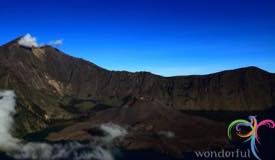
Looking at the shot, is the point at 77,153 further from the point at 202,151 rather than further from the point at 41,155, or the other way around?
the point at 202,151

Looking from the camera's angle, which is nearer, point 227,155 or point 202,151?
point 227,155

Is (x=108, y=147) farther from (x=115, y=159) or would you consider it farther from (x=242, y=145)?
(x=242, y=145)

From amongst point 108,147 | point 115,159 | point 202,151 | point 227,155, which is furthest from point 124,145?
point 227,155

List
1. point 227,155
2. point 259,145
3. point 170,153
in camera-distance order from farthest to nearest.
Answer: point 259,145
point 170,153
point 227,155

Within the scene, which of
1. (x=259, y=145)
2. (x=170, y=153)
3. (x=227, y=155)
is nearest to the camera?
(x=227, y=155)

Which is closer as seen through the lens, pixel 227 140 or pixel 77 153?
pixel 77 153

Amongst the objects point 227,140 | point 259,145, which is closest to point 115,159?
point 227,140

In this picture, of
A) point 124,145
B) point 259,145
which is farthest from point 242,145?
point 124,145
